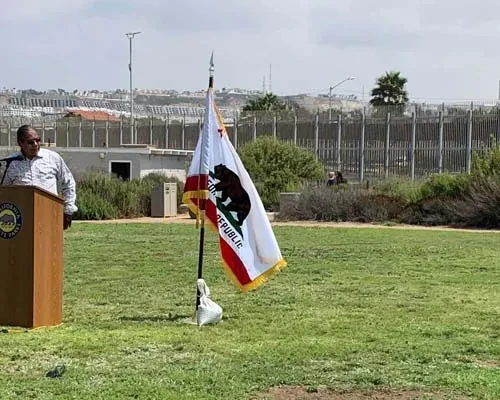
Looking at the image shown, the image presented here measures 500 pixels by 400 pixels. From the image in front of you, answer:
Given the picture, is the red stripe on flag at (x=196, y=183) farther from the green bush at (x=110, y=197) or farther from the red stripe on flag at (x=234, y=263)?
the green bush at (x=110, y=197)

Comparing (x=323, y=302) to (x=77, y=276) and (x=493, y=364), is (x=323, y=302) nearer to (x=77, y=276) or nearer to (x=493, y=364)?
(x=493, y=364)

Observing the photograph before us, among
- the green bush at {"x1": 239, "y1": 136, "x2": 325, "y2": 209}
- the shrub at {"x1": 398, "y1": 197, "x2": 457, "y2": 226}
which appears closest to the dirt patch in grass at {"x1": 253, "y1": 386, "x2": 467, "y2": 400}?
the shrub at {"x1": 398, "y1": 197, "x2": 457, "y2": 226}

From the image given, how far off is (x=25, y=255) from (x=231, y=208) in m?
1.98

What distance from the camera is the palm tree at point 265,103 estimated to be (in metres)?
78.6

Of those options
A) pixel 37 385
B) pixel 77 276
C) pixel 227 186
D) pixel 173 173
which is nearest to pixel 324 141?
pixel 173 173

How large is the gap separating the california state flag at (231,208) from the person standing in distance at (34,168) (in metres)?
1.26

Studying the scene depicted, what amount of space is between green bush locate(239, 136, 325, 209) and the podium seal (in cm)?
2534

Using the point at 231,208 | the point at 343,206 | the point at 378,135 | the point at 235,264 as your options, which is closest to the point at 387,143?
the point at 378,135

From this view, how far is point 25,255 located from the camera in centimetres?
793

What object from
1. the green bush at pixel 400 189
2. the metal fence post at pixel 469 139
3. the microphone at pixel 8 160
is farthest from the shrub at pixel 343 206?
the microphone at pixel 8 160

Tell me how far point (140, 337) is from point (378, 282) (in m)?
4.65

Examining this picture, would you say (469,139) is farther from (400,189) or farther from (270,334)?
(270,334)

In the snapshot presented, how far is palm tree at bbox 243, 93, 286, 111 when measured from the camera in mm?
78625

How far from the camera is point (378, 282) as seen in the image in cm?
1151
